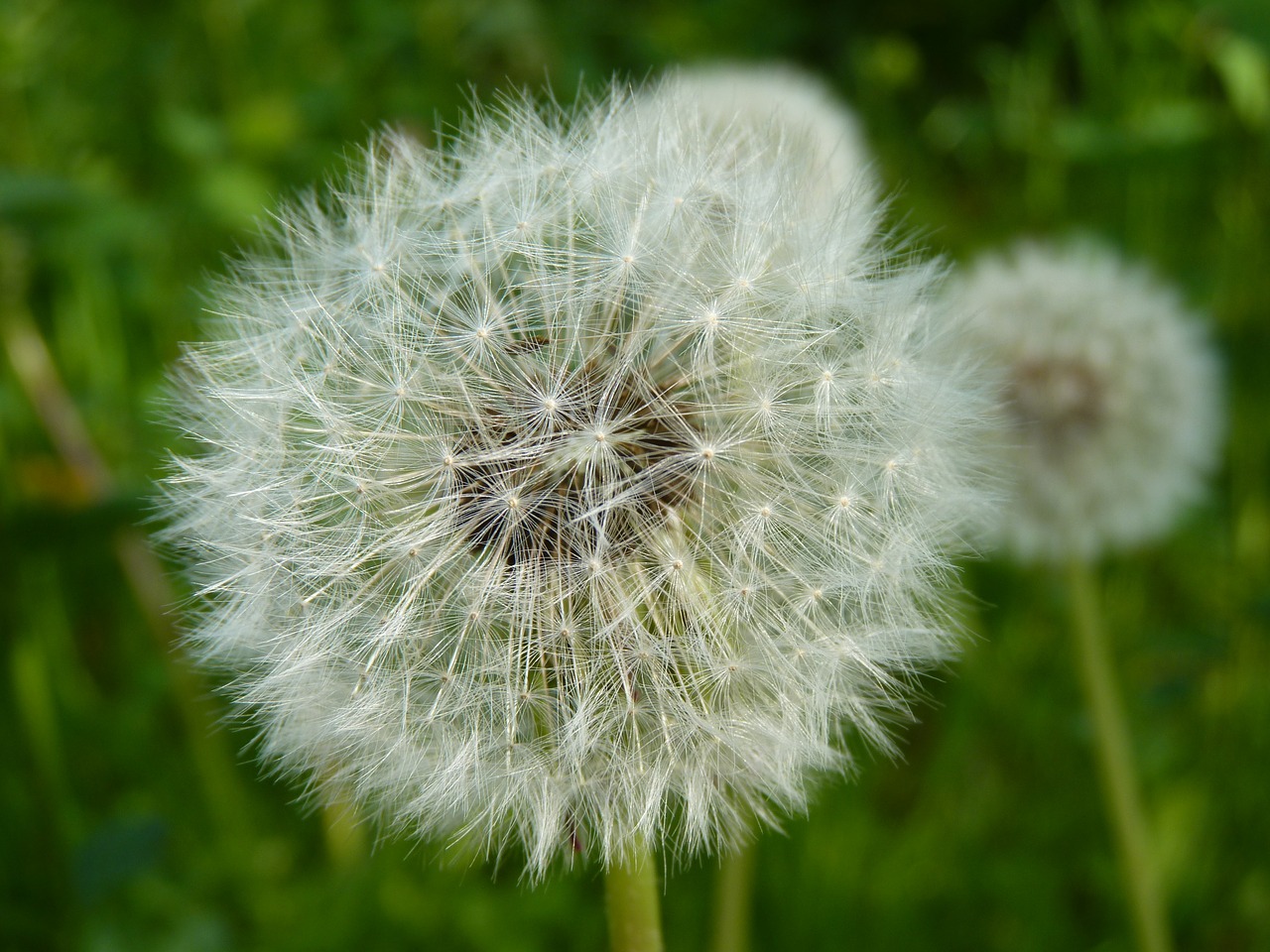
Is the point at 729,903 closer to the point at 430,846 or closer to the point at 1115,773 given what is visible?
the point at 1115,773

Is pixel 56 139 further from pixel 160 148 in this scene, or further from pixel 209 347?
pixel 209 347

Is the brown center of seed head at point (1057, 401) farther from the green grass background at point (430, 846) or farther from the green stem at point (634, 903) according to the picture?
A: the green stem at point (634, 903)

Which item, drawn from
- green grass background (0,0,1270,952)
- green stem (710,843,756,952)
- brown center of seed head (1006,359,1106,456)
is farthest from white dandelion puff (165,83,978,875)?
brown center of seed head (1006,359,1106,456)

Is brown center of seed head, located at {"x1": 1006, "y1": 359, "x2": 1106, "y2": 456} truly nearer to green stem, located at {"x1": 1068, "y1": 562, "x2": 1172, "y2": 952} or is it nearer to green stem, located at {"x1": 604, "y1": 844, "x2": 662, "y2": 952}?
green stem, located at {"x1": 1068, "y1": 562, "x2": 1172, "y2": 952}

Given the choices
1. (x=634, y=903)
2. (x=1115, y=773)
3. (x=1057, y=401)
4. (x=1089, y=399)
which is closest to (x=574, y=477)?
(x=634, y=903)

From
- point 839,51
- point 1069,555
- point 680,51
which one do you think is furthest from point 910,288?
point 839,51

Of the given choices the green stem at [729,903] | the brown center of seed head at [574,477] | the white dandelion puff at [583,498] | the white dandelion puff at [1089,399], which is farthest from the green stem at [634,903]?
the white dandelion puff at [1089,399]
